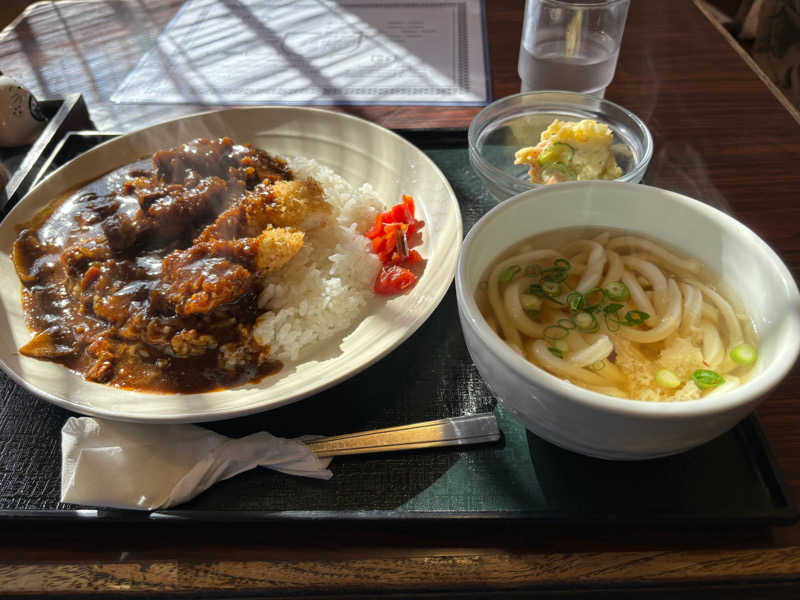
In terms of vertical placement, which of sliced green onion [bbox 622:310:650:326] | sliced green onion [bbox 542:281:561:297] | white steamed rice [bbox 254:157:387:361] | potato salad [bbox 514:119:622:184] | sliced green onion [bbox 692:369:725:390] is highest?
sliced green onion [bbox 542:281:561:297]

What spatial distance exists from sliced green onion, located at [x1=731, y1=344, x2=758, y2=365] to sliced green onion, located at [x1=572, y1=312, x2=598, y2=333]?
0.78 ft

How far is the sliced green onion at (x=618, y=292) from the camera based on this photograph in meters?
1.11

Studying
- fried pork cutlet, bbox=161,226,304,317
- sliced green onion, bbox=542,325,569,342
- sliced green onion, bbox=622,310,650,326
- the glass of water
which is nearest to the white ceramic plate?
fried pork cutlet, bbox=161,226,304,317

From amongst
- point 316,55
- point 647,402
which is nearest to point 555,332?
point 647,402

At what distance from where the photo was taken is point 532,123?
1945 millimetres

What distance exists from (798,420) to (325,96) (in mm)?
2169

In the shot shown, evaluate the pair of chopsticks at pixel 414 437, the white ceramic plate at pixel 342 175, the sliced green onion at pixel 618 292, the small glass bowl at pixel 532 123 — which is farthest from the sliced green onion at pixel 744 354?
the small glass bowl at pixel 532 123

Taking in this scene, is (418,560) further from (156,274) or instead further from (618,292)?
(156,274)

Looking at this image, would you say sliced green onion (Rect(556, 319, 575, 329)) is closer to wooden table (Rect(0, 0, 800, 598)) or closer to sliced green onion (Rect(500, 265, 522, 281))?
sliced green onion (Rect(500, 265, 522, 281))

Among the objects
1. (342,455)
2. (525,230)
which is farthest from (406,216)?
(342,455)

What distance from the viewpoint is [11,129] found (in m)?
2.19

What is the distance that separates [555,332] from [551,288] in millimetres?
114

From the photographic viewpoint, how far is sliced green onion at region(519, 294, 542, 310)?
110 cm

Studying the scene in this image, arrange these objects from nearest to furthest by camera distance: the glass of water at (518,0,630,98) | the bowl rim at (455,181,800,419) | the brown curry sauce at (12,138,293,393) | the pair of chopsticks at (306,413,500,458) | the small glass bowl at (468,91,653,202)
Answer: the bowl rim at (455,181,800,419), the pair of chopsticks at (306,413,500,458), the brown curry sauce at (12,138,293,393), the small glass bowl at (468,91,653,202), the glass of water at (518,0,630,98)
